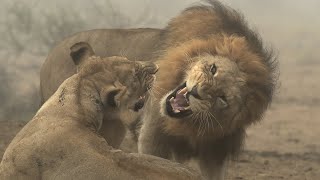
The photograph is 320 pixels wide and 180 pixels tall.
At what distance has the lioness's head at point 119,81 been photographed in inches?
139

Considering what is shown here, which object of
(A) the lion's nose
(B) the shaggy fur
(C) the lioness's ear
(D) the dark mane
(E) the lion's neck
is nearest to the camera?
(E) the lion's neck

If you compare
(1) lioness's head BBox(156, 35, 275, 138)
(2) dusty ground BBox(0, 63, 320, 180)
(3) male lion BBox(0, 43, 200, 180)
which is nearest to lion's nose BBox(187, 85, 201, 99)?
(1) lioness's head BBox(156, 35, 275, 138)

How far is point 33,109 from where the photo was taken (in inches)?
307

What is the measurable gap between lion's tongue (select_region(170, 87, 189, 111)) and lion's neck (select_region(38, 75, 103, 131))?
3.30 feet

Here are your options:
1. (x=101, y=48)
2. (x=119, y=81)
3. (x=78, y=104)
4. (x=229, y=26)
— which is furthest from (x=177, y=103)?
(x=101, y=48)

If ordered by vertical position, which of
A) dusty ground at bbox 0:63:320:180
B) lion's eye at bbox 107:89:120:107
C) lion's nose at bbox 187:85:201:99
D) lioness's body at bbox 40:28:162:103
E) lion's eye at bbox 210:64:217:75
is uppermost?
lion's eye at bbox 107:89:120:107

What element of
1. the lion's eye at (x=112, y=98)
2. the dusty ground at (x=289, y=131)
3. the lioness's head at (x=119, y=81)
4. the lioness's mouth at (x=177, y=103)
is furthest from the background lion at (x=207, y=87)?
the dusty ground at (x=289, y=131)

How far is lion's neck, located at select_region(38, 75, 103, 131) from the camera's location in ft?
10.9

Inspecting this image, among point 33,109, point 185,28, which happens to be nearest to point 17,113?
point 33,109

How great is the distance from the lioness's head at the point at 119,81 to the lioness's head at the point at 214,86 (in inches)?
24.8

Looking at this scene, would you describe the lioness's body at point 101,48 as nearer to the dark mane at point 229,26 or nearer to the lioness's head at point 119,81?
the dark mane at point 229,26

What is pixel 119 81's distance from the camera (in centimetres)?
361

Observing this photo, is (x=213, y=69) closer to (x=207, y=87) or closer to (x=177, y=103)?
(x=207, y=87)

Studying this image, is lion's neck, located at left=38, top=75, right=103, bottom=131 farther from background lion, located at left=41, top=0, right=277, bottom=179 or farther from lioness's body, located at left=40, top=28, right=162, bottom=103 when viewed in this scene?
lioness's body, located at left=40, top=28, right=162, bottom=103
